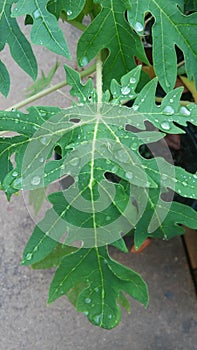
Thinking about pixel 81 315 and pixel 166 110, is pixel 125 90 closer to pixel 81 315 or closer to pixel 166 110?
pixel 166 110

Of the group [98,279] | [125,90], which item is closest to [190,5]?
[125,90]

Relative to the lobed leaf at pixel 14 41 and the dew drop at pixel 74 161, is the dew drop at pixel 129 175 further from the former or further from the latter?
the lobed leaf at pixel 14 41

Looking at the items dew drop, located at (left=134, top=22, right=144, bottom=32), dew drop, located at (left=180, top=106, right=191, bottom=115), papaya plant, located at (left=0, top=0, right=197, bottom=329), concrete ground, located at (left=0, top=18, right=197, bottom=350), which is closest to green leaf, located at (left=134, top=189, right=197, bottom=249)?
papaya plant, located at (left=0, top=0, right=197, bottom=329)

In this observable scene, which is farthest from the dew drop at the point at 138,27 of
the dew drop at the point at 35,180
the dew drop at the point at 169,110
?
the dew drop at the point at 35,180

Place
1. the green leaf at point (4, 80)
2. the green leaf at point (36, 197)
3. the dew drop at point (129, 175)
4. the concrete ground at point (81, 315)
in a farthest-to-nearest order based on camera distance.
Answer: the concrete ground at point (81, 315) → the green leaf at point (36, 197) → the green leaf at point (4, 80) → the dew drop at point (129, 175)

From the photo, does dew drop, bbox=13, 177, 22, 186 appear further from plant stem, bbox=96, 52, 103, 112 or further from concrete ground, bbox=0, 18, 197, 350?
concrete ground, bbox=0, 18, 197, 350

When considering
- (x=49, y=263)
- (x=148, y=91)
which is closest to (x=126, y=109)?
(x=148, y=91)
